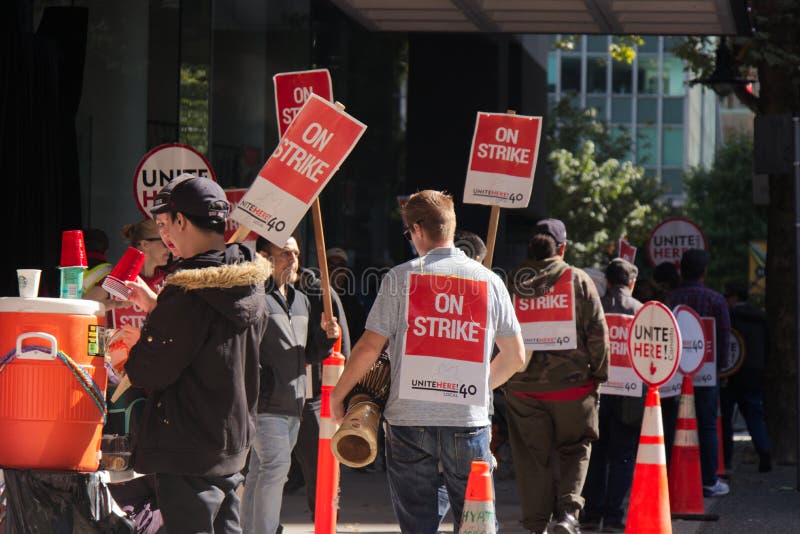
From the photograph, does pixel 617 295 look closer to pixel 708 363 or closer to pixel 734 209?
pixel 708 363

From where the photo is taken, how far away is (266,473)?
759 cm

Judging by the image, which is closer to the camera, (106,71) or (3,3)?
(3,3)

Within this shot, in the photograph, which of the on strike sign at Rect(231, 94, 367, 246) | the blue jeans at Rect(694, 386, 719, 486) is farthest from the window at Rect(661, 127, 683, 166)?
the on strike sign at Rect(231, 94, 367, 246)

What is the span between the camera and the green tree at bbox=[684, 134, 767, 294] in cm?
5500

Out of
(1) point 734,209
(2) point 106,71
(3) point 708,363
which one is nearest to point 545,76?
(2) point 106,71

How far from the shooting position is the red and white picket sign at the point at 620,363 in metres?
9.77

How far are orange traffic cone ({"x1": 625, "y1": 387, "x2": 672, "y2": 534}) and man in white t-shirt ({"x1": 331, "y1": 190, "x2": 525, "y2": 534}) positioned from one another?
2.16 metres

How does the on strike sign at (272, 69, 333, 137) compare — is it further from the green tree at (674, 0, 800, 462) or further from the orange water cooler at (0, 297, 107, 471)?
the green tree at (674, 0, 800, 462)

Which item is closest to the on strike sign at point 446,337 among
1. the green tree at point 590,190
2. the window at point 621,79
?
the green tree at point 590,190

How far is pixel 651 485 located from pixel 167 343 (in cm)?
376

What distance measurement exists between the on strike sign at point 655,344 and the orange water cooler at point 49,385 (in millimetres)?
3775

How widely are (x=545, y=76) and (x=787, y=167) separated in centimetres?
923

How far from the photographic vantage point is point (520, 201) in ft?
29.0

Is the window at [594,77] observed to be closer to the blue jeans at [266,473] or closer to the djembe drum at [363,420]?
the blue jeans at [266,473]
